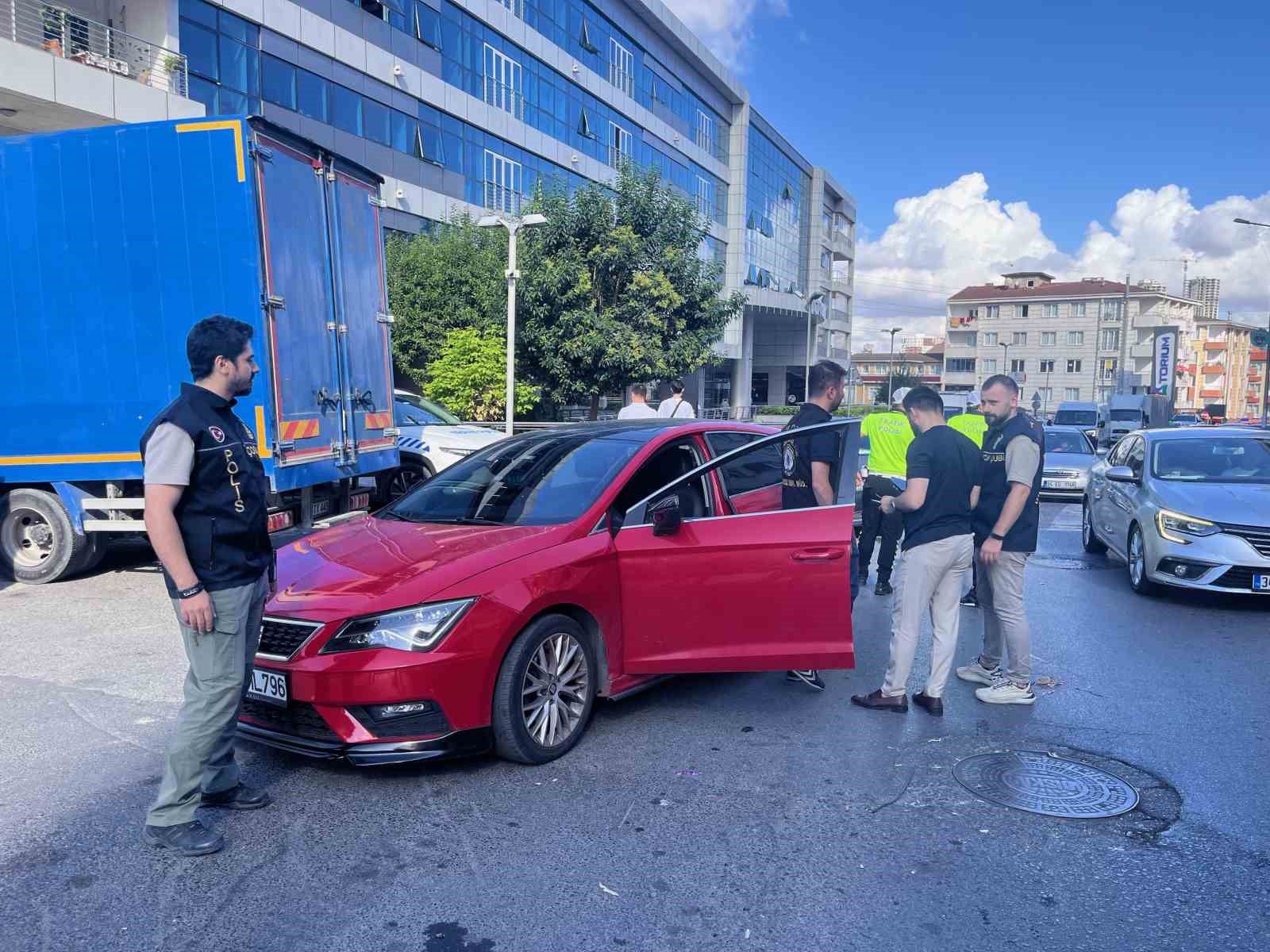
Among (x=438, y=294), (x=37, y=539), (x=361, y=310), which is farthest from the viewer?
(x=438, y=294)

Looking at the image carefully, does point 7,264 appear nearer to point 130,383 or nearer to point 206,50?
point 130,383

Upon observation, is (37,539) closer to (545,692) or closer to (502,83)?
(545,692)

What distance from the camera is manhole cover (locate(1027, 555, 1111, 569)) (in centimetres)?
1014

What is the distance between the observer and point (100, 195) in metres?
7.57

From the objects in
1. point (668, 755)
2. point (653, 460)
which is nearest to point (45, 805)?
point (668, 755)

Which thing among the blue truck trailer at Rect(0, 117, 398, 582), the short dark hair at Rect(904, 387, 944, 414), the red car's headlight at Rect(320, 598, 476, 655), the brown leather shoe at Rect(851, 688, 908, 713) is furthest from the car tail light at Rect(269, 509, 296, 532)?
the short dark hair at Rect(904, 387, 944, 414)

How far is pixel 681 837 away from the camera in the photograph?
3740mm

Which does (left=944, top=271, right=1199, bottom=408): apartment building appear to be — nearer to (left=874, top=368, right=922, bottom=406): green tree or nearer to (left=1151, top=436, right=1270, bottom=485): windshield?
(left=874, top=368, right=922, bottom=406): green tree

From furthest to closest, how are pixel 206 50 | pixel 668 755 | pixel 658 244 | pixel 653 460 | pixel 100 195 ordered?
1. pixel 658 244
2. pixel 206 50
3. pixel 100 195
4. pixel 653 460
5. pixel 668 755

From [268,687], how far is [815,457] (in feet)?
9.67

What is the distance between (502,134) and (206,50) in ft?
40.5

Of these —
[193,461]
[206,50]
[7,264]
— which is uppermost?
[206,50]

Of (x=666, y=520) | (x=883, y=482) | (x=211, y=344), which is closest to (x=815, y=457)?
(x=666, y=520)

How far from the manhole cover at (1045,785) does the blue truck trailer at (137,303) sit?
5299mm
